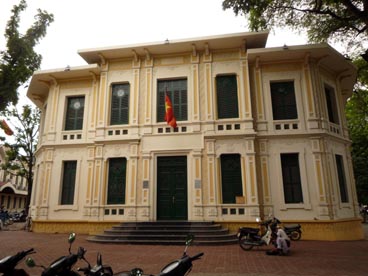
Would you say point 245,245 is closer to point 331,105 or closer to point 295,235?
point 295,235

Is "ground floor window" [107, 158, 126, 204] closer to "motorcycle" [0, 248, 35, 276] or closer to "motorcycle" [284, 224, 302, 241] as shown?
"motorcycle" [284, 224, 302, 241]

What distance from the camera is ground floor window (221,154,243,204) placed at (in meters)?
12.6

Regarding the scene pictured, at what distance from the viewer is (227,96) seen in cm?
1388

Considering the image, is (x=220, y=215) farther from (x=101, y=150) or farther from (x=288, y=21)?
(x=288, y=21)

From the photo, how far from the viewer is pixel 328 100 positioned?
14.7m

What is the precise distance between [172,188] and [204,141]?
2610mm

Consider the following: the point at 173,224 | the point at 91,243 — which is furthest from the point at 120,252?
the point at 173,224

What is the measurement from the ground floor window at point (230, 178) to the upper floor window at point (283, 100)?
2921 millimetres

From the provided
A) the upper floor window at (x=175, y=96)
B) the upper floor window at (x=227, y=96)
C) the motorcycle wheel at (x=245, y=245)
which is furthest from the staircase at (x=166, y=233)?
the upper floor window at (x=227, y=96)

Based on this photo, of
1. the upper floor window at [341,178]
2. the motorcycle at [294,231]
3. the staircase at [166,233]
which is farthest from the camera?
the upper floor window at [341,178]

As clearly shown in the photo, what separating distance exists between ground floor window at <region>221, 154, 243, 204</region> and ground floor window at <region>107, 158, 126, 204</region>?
4666 mm

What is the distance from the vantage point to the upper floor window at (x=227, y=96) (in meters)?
13.6

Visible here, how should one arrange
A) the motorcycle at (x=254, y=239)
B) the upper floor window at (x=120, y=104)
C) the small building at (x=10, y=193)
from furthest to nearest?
the small building at (x=10, y=193) < the upper floor window at (x=120, y=104) < the motorcycle at (x=254, y=239)

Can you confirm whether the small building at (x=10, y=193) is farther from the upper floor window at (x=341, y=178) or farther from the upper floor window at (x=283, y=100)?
the upper floor window at (x=341, y=178)
